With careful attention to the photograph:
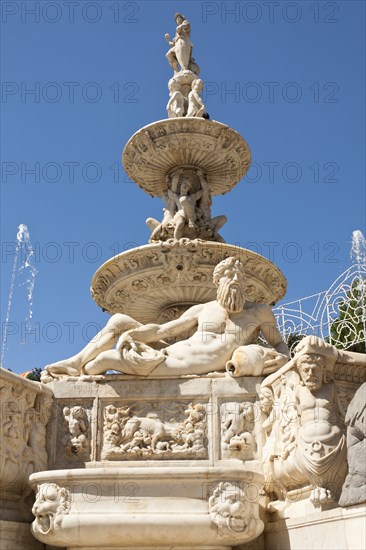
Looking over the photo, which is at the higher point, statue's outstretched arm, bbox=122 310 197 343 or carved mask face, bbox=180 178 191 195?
carved mask face, bbox=180 178 191 195

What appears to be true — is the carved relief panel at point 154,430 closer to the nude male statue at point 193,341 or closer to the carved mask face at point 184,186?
the nude male statue at point 193,341

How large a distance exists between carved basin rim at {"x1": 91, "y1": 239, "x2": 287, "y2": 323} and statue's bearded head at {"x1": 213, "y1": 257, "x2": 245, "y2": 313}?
62.8 inches

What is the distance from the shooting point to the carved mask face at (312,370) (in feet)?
17.8

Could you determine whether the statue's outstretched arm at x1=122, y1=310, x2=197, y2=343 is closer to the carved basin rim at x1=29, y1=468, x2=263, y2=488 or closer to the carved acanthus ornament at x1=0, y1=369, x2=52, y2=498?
the carved acanthus ornament at x1=0, y1=369, x2=52, y2=498

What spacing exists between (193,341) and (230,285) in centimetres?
77

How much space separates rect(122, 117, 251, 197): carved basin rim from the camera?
10219 millimetres

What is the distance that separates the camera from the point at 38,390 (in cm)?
652

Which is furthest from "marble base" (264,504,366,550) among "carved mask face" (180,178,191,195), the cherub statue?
the cherub statue

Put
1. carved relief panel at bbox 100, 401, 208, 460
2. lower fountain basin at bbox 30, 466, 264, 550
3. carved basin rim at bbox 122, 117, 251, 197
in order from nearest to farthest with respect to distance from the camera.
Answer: lower fountain basin at bbox 30, 466, 264, 550, carved relief panel at bbox 100, 401, 208, 460, carved basin rim at bbox 122, 117, 251, 197

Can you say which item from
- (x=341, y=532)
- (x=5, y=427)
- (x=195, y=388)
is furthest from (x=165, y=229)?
(x=341, y=532)

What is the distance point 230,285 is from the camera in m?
7.20

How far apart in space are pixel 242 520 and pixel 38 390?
250 cm

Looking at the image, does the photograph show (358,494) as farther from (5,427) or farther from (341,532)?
(5,427)

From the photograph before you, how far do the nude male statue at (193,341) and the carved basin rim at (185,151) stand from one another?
3.54 m
